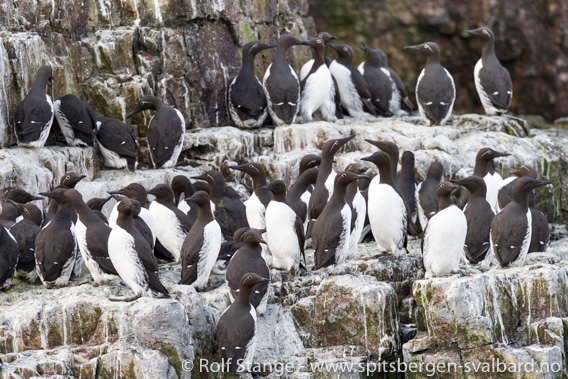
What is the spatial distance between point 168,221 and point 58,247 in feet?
5.52

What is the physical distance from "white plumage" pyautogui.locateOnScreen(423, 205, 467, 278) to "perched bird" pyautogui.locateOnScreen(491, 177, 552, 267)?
0.41 m

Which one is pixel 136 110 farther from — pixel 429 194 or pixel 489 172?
pixel 489 172

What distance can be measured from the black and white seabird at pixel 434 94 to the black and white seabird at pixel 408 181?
2.34m

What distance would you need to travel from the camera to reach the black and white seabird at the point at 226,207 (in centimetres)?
1355

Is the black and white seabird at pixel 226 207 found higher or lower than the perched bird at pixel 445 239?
higher

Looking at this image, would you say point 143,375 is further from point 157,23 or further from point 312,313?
point 157,23

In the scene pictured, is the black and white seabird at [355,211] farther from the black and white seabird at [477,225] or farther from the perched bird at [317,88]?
the perched bird at [317,88]

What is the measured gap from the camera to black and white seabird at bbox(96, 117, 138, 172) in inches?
573

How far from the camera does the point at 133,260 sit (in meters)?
11.1

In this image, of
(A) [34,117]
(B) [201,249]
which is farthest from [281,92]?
(B) [201,249]

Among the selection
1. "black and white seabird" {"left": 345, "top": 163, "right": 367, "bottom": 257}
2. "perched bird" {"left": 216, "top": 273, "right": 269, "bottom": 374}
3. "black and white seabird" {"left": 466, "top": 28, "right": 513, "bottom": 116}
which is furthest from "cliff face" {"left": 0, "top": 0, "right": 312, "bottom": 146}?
"perched bird" {"left": 216, "top": 273, "right": 269, "bottom": 374}

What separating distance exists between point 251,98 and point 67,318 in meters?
6.39

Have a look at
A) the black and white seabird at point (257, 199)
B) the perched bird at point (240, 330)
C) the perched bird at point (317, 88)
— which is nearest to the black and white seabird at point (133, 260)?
the perched bird at point (240, 330)

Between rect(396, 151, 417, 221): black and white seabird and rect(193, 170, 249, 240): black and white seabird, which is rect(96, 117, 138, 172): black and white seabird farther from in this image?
rect(396, 151, 417, 221): black and white seabird
